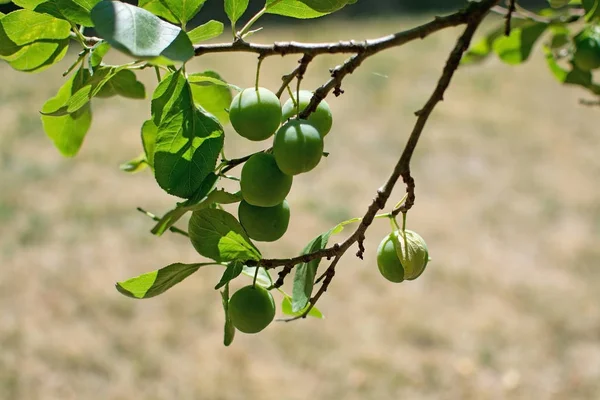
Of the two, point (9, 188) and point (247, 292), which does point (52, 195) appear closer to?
point (9, 188)

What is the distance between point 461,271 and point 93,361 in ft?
5.27

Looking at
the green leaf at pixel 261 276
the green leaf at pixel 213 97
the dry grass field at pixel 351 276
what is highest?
the green leaf at pixel 213 97

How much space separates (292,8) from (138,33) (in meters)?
0.28

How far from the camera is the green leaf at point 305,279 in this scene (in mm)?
681

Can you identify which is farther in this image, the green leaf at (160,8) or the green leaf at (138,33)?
the green leaf at (160,8)

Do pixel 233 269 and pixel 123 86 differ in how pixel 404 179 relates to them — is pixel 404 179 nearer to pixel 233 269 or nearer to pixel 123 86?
pixel 233 269

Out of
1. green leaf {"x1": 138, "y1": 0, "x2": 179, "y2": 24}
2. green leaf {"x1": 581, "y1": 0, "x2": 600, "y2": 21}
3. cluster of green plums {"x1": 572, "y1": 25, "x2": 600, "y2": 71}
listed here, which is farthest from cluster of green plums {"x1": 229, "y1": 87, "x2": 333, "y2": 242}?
cluster of green plums {"x1": 572, "y1": 25, "x2": 600, "y2": 71}

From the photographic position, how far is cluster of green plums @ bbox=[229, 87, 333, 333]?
0.62 m

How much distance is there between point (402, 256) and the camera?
75cm

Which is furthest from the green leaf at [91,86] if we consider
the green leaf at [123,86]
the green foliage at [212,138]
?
the green leaf at [123,86]

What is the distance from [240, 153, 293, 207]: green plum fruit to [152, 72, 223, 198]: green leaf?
0.11 feet

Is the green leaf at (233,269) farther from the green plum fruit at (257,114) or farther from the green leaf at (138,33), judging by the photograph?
the green leaf at (138,33)

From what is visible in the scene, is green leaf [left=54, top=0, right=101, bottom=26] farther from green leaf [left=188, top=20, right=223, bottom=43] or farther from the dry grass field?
the dry grass field

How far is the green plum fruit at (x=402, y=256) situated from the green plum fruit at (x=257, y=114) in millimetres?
194
